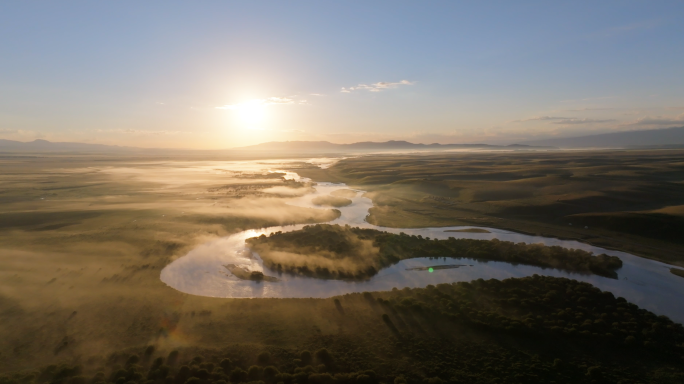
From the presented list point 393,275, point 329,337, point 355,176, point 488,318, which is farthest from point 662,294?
point 355,176

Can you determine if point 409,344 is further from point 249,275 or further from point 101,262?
point 101,262

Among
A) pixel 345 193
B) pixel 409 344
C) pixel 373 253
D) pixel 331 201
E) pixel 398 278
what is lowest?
pixel 409 344

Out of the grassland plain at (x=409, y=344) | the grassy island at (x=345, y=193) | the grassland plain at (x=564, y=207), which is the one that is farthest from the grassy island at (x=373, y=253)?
the grassy island at (x=345, y=193)

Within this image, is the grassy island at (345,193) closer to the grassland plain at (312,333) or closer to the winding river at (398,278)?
the winding river at (398,278)

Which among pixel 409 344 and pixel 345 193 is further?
pixel 345 193

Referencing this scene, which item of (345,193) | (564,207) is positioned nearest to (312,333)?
(564,207)

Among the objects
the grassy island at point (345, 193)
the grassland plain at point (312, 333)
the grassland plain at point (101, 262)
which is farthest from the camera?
the grassy island at point (345, 193)

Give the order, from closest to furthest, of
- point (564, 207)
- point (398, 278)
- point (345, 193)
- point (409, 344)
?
point (409, 344), point (398, 278), point (564, 207), point (345, 193)

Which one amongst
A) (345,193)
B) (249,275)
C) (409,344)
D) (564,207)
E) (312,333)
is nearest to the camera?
(409,344)
